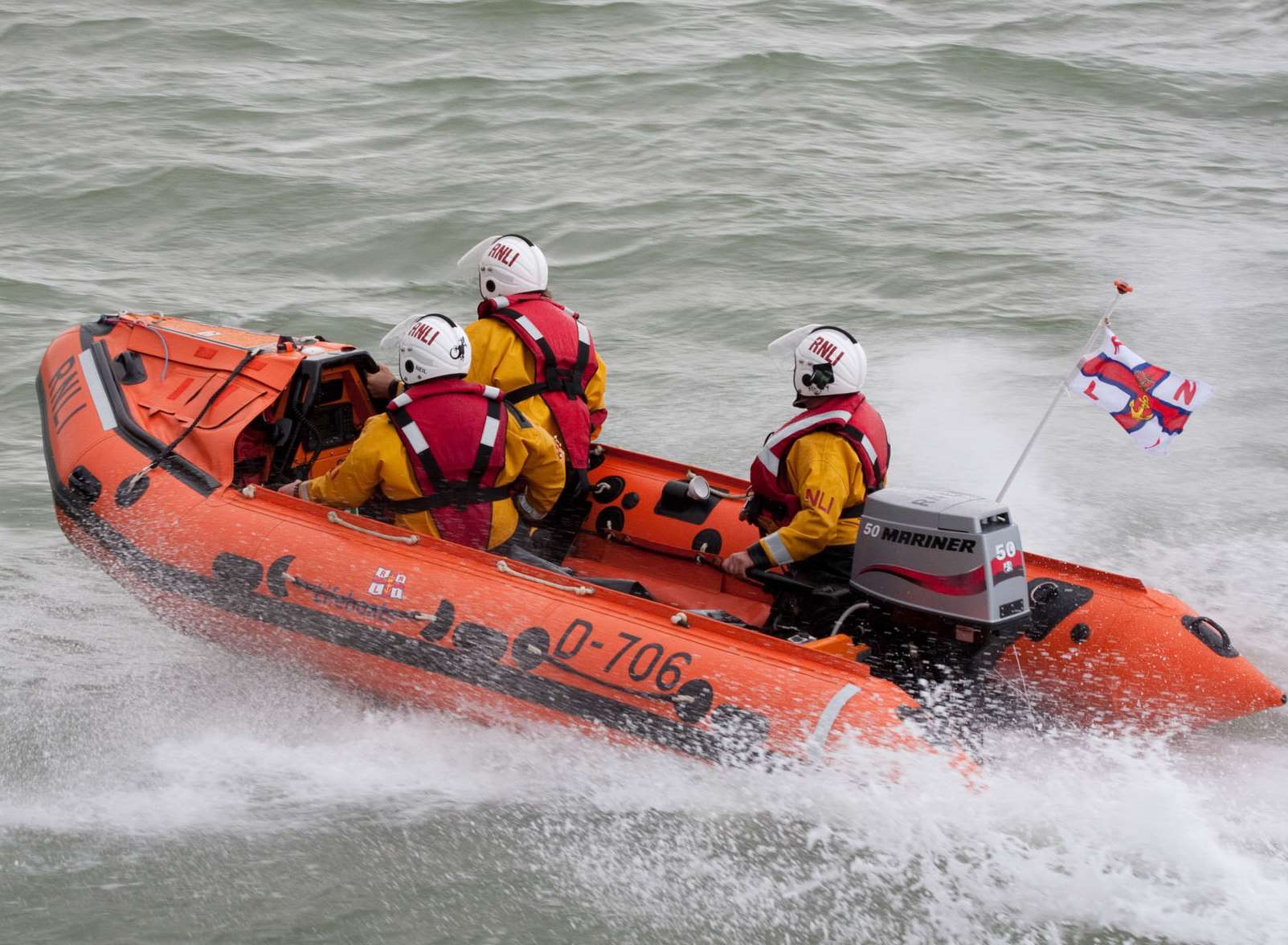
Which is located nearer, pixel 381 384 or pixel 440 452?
pixel 440 452

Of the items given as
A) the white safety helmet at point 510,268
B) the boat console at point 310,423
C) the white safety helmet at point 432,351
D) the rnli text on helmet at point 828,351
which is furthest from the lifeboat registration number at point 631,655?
the boat console at point 310,423

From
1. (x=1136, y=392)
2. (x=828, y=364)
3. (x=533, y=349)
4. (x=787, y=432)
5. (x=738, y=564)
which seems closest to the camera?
(x=828, y=364)

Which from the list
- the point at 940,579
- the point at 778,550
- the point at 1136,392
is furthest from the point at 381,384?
the point at 1136,392

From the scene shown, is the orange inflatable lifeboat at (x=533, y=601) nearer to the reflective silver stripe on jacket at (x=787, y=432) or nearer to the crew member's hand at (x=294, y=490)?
the crew member's hand at (x=294, y=490)

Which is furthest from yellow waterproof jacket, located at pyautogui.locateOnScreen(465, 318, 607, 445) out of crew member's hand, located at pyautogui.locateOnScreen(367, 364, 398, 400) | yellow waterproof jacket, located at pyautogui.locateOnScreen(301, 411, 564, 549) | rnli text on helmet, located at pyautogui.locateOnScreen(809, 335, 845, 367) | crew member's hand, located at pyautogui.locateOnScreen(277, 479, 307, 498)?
rnli text on helmet, located at pyautogui.locateOnScreen(809, 335, 845, 367)

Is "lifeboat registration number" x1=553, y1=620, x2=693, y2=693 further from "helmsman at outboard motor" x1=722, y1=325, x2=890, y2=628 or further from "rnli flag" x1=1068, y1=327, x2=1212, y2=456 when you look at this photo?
"rnli flag" x1=1068, y1=327, x2=1212, y2=456

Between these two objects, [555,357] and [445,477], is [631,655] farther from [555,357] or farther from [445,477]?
[555,357]

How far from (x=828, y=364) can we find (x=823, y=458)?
0.30 meters

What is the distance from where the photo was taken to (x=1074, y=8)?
16844 mm

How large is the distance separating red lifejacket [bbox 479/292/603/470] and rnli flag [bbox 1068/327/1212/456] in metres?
1.78

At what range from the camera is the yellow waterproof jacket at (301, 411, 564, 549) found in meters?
4.54

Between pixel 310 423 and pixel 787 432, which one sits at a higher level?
pixel 787 432

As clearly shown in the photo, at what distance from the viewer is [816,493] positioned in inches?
175

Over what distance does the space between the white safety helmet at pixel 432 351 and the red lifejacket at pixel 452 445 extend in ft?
0.12
